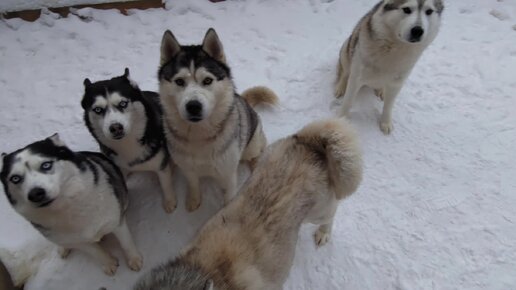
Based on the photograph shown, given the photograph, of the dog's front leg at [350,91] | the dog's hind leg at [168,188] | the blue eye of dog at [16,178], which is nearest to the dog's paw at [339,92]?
the dog's front leg at [350,91]

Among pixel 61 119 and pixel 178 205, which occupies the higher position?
pixel 61 119

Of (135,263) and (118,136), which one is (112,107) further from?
(135,263)

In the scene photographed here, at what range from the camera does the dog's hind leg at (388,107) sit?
336cm

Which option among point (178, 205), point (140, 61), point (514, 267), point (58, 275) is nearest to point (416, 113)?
point (514, 267)

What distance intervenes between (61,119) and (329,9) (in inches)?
135

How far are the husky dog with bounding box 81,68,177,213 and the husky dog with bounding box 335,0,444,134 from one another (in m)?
1.76

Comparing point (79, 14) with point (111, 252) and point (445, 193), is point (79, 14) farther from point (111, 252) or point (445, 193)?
point (445, 193)

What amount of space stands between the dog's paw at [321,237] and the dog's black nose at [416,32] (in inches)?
64.0

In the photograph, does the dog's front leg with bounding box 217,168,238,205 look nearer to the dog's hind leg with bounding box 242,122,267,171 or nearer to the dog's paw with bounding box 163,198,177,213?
the dog's hind leg with bounding box 242,122,267,171

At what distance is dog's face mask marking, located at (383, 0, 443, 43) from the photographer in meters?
2.73

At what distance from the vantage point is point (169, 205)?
3049 mm

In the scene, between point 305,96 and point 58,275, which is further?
point 305,96

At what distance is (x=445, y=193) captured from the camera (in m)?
3.27

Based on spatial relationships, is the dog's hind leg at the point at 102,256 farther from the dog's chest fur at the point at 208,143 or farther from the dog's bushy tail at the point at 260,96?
the dog's bushy tail at the point at 260,96
